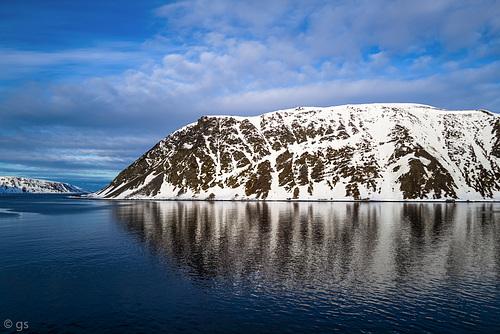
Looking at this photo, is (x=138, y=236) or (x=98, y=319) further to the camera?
(x=138, y=236)

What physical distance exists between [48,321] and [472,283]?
1552 inches

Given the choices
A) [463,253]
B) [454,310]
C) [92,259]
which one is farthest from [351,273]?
[92,259]

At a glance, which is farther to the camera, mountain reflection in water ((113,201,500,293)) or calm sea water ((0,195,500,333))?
mountain reflection in water ((113,201,500,293))

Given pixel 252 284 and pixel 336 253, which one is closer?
pixel 252 284

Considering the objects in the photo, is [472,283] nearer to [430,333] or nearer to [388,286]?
[388,286]

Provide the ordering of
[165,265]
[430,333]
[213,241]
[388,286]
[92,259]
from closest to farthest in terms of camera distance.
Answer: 1. [430,333]
2. [388,286]
3. [165,265]
4. [92,259]
5. [213,241]

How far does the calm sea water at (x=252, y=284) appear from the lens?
2477 centimetres

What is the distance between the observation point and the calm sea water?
24.8 m

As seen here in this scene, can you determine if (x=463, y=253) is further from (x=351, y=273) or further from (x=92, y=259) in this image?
(x=92, y=259)

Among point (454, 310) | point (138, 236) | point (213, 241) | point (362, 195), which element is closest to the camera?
point (454, 310)

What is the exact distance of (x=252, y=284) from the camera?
3366 centimetres

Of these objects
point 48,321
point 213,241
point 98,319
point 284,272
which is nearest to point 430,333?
point 284,272

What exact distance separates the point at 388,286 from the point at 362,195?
575 feet

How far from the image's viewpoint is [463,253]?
4731 cm
